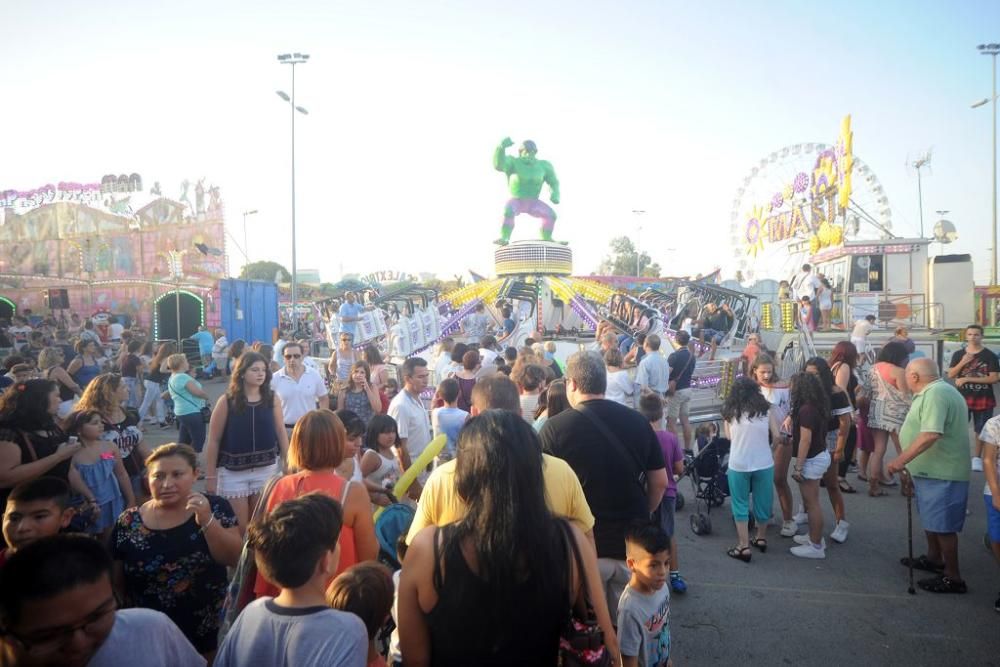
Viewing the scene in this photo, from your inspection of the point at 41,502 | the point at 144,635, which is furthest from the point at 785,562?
the point at 41,502

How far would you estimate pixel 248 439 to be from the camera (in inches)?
164

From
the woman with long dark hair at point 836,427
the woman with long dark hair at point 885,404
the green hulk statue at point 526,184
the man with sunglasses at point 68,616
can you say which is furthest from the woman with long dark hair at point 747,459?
the green hulk statue at point 526,184

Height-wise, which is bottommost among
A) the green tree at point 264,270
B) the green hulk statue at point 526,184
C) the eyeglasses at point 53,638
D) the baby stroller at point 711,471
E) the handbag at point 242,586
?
the baby stroller at point 711,471

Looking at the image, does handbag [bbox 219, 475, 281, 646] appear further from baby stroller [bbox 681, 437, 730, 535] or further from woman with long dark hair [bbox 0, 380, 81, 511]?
baby stroller [bbox 681, 437, 730, 535]

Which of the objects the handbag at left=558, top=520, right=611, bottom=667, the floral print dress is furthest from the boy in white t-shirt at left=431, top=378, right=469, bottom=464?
the handbag at left=558, top=520, right=611, bottom=667

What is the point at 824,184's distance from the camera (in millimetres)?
25969

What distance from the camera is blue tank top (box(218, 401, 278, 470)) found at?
13.5 ft

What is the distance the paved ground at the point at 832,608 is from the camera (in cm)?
345

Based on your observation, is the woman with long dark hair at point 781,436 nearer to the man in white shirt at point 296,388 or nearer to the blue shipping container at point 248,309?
the man in white shirt at point 296,388

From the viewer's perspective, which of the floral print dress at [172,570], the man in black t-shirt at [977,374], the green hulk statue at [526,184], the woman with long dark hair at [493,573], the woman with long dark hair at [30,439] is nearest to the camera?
the woman with long dark hair at [493,573]

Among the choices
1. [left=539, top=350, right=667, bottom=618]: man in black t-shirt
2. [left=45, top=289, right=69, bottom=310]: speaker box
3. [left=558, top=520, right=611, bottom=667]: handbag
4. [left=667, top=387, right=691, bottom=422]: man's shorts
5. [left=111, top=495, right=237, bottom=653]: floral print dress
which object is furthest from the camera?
[left=45, top=289, right=69, bottom=310]: speaker box

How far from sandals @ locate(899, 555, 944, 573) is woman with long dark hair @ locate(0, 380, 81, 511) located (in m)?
5.89

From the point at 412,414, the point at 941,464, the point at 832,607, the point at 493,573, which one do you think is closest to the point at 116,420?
the point at 412,414

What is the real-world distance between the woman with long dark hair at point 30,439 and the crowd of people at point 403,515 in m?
0.01
